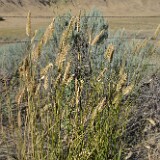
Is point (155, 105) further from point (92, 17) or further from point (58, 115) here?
point (92, 17)

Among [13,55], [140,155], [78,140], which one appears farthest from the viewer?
[13,55]

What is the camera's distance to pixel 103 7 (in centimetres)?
4031

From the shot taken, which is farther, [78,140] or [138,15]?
[138,15]

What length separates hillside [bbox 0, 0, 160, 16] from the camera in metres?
35.1

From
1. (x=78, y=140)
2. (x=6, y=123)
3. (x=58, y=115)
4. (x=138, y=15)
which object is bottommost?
(x=138, y=15)

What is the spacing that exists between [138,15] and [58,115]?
38.1 metres

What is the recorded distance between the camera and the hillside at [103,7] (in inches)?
1382

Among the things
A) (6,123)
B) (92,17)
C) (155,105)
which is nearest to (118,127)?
(155,105)

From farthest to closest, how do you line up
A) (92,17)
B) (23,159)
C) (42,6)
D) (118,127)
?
(42,6)
(92,17)
(118,127)
(23,159)

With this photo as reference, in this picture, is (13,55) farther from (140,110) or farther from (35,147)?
(35,147)

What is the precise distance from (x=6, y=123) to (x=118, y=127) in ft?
5.38

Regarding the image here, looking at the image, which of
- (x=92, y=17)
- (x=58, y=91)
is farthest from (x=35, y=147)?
(x=92, y=17)

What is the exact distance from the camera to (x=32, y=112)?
9.61 feet

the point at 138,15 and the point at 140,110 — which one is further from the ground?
the point at 140,110
